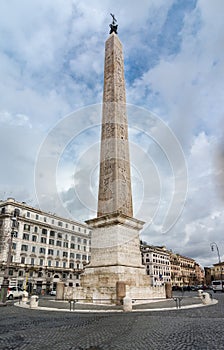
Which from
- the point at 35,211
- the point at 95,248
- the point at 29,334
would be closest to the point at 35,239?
the point at 35,211

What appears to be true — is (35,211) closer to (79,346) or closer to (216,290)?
(216,290)

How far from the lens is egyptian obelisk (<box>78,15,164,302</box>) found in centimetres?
1485

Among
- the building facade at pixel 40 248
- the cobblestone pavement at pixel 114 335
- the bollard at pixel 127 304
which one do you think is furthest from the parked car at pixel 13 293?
the cobblestone pavement at pixel 114 335

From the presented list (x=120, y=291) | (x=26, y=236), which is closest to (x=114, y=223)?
(x=120, y=291)

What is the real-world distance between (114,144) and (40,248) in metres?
34.6

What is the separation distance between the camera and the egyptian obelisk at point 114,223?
1485 cm

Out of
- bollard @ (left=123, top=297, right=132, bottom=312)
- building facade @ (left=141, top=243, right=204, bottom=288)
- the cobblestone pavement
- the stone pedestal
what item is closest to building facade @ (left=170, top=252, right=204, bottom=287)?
building facade @ (left=141, top=243, right=204, bottom=288)

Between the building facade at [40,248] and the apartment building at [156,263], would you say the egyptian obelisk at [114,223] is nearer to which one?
the building facade at [40,248]

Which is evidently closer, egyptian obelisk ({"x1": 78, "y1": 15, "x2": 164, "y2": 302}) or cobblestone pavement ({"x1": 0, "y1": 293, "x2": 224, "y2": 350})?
cobblestone pavement ({"x1": 0, "y1": 293, "x2": 224, "y2": 350})

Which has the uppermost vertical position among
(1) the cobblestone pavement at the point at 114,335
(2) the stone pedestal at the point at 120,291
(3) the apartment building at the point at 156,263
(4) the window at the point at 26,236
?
(4) the window at the point at 26,236

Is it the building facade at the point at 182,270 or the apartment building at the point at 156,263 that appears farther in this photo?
the building facade at the point at 182,270

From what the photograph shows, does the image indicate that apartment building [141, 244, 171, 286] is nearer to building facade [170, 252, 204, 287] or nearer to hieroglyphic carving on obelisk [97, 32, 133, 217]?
building facade [170, 252, 204, 287]

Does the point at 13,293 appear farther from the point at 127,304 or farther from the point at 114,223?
the point at 127,304

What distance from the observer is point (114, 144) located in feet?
59.1
